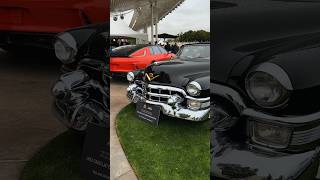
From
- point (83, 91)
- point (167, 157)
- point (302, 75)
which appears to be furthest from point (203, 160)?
point (83, 91)

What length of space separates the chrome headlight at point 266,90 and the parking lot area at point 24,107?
90 centimetres

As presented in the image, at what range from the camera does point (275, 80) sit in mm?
1091

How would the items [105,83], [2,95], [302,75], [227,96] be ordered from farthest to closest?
[2,95]
[105,83]
[227,96]
[302,75]

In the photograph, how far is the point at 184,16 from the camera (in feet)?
4.09

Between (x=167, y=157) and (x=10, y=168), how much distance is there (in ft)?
3.19

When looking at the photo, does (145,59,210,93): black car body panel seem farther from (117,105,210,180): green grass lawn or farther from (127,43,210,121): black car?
(117,105,210,180): green grass lawn

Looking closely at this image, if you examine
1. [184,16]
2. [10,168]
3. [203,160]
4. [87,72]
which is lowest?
[10,168]

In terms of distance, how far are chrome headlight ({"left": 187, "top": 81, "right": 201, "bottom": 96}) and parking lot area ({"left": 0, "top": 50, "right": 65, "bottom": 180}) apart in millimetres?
708

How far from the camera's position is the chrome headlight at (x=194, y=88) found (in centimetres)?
120

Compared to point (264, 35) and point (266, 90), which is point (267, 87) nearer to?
point (266, 90)

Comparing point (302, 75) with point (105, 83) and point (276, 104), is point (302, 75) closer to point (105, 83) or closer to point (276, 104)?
point (276, 104)

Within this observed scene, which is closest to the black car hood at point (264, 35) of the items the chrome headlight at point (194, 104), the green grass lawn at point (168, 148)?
the chrome headlight at point (194, 104)

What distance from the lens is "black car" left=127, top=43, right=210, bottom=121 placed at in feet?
3.96

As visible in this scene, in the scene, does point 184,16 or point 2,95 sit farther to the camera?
point 2,95
